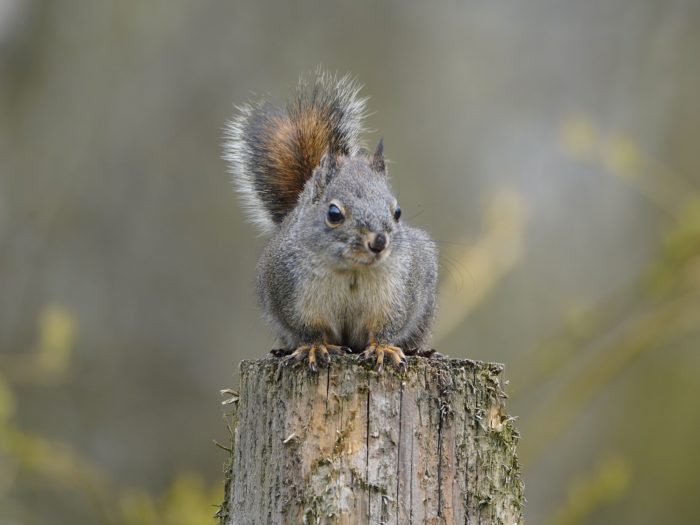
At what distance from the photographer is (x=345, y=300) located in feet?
12.4

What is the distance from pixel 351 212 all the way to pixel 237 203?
494 cm

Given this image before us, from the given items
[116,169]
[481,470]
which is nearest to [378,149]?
[481,470]

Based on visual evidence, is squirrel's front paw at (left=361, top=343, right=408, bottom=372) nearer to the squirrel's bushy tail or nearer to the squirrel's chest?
the squirrel's chest

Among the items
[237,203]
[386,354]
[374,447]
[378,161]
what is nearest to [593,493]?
[378,161]

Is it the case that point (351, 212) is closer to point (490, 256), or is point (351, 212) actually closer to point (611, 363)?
point (490, 256)

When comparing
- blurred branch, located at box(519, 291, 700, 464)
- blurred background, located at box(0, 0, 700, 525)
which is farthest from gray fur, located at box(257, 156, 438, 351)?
blurred background, located at box(0, 0, 700, 525)

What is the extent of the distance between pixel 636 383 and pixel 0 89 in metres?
5.46

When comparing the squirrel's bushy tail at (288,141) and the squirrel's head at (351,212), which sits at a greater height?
the squirrel's bushy tail at (288,141)

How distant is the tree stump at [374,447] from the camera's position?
2893mm

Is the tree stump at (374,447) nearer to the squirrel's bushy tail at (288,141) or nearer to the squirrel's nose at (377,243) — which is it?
the squirrel's nose at (377,243)

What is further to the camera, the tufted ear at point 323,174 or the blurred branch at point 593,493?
the blurred branch at point 593,493

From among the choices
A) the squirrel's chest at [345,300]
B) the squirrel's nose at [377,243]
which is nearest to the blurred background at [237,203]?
the squirrel's chest at [345,300]

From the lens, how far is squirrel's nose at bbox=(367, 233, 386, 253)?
354 cm

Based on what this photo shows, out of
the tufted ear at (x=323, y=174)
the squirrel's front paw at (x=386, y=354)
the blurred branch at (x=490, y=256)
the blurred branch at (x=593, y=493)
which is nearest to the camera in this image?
the squirrel's front paw at (x=386, y=354)
